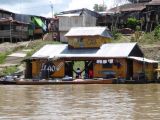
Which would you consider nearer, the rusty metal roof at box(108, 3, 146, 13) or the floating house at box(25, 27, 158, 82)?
the floating house at box(25, 27, 158, 82)

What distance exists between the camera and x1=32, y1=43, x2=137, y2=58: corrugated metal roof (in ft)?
118

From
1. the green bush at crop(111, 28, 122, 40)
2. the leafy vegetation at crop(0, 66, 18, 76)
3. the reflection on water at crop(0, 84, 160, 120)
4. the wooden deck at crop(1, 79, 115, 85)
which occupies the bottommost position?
the wooden deck at crop(1, 79, 115, 85)

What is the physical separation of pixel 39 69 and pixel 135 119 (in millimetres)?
22498

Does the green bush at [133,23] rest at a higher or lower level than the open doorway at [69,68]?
higher

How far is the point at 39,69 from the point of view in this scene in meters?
38.1

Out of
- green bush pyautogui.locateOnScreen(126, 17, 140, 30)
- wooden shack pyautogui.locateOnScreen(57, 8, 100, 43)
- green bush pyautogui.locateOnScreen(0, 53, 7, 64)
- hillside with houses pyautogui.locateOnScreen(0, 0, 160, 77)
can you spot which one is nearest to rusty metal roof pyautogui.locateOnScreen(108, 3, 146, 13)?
hillside with houses pyautogui.locateOnScreen(0, 0, 160, 77)

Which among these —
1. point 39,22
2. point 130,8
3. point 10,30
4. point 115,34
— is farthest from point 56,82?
point 130,8

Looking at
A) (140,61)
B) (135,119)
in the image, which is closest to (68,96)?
(135,119)

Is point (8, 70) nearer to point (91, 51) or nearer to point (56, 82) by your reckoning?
point (91, 51)

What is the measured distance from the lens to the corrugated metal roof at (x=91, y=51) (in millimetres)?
36062

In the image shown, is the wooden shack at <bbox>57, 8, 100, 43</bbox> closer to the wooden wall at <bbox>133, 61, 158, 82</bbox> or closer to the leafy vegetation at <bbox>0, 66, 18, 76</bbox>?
the leafy vegetation at <bbox>0, 66, 18, 76</bbox>

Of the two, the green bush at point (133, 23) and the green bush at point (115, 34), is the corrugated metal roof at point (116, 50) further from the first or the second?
the green bush at point (133, 23)

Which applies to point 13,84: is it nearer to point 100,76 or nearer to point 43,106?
point 100,76

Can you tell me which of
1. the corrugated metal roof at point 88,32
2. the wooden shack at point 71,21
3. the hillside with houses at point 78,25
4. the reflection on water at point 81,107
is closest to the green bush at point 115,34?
the hillside with houses at point 78,25
